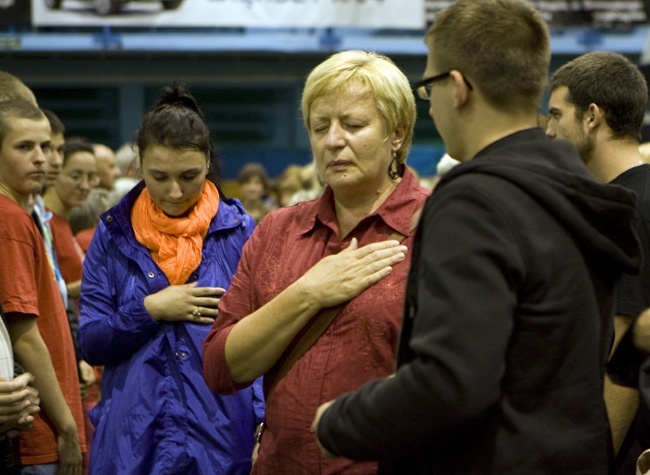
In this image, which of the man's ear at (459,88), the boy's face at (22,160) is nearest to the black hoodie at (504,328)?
the man's ear at (459,88)

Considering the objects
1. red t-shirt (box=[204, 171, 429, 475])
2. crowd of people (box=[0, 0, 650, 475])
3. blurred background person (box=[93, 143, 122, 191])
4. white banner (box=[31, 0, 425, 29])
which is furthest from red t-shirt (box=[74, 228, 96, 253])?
white banner (box=[31, 0, 425, 29])

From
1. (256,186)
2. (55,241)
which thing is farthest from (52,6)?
(55,241)

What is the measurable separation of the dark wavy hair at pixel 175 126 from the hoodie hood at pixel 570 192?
5.52 ft

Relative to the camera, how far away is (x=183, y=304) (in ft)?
11.2

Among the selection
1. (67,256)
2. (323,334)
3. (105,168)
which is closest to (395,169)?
(323,334)

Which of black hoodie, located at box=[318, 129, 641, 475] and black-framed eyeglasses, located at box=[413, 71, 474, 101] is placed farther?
black-framed eyeglasses, located at box=[413, 71, 474, 101]

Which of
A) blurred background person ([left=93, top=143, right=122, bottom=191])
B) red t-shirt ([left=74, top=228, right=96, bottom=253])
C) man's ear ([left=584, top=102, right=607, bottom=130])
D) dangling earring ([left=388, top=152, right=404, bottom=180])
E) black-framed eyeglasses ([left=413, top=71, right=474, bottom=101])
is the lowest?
blurred background person ([left=93, top=143, right=122, bottom=191])

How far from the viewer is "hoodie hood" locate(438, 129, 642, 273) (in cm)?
197

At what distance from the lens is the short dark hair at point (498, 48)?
6.56 feet

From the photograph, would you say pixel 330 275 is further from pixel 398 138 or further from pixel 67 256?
pixel 67 256

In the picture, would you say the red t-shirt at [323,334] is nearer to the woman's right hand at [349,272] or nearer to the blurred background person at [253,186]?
the woman's right hand at [349,272]

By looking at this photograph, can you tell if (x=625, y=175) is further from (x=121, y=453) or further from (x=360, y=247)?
(x=121, y=453)

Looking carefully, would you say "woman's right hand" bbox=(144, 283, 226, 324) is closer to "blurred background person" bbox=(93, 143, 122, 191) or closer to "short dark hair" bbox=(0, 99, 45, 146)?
"short dark hair" bbox=(0, 99, 45, 146)

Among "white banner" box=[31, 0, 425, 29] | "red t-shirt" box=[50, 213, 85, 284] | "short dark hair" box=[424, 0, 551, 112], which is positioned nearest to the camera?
"short dark hair" box=[424, 0, 551, 112]
